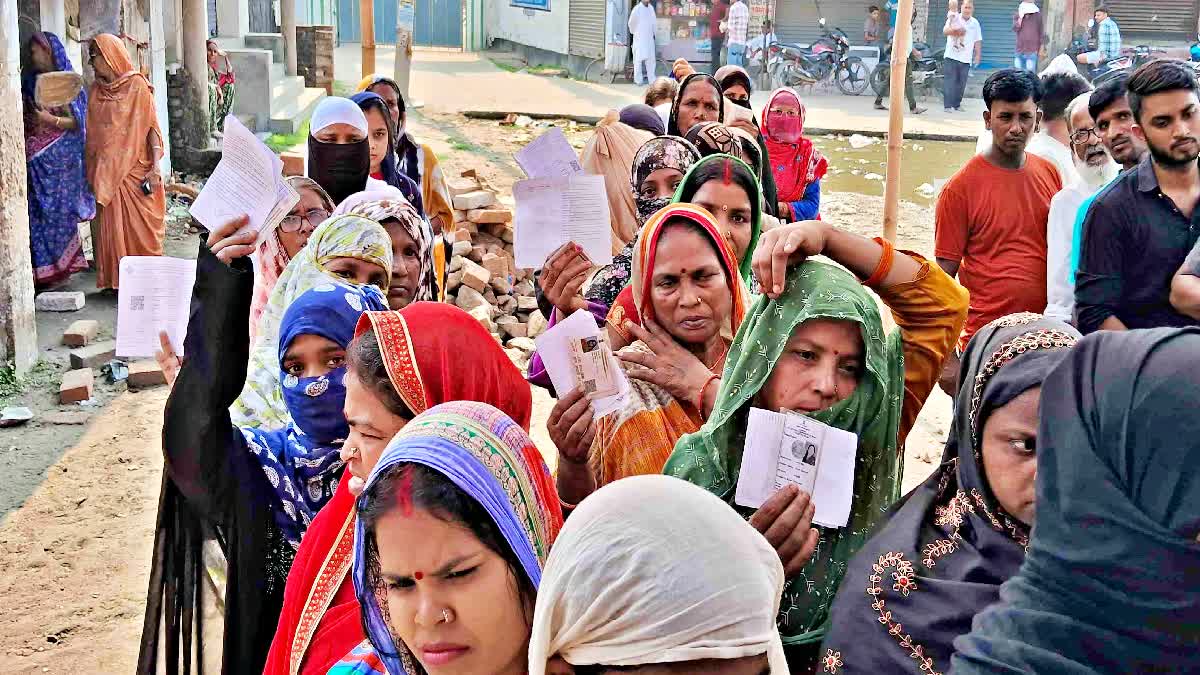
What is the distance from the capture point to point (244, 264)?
8.55ft

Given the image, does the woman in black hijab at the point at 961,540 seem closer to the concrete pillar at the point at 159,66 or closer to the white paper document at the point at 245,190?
the white paper document at the point at 245,190

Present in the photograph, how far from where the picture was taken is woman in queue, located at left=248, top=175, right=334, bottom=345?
407 cm

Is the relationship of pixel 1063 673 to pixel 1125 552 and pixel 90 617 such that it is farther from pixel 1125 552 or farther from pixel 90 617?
pixel 90 617

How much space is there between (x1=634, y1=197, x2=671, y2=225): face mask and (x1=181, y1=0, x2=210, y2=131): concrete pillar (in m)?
9.08

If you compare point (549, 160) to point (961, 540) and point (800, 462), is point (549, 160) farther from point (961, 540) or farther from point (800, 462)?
point (961, 540)

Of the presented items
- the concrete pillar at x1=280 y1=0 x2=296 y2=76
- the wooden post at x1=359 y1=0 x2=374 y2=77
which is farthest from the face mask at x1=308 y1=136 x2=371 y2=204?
the concrete pillar at x1=280 y1=0 x2=296 y2=76

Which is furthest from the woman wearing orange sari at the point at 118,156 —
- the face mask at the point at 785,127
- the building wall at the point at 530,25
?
the building wall at the point at 530,25

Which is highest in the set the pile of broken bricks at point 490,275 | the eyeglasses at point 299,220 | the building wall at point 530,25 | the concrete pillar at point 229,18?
the building wall at point 530,25

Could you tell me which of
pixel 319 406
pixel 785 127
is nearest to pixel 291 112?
pixel 785 127

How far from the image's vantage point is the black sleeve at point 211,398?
7.95 ft

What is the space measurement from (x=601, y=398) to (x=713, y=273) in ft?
1.79

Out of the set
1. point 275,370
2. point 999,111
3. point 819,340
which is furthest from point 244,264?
point 999,111

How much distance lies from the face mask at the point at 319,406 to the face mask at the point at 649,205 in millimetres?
1695

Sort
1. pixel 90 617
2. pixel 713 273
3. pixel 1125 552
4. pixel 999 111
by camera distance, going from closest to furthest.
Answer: pixel 1125 552 → pixel 713 273 → pixel 90 617 → pixel 999 111
